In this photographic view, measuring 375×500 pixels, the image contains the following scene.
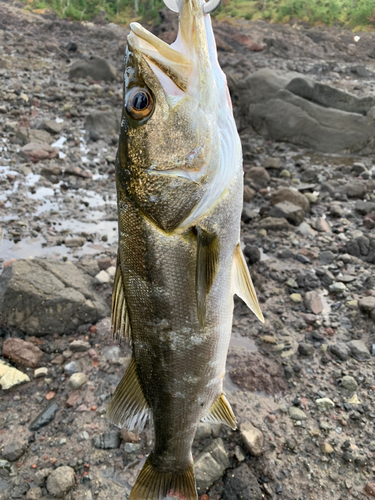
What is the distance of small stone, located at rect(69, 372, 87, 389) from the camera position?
359 cm

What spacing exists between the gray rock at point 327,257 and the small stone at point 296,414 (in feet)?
9.42

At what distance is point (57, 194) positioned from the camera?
731cm

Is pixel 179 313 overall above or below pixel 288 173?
above

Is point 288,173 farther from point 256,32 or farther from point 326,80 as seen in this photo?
point 256,32

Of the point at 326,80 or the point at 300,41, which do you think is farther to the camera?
the point at 300,41

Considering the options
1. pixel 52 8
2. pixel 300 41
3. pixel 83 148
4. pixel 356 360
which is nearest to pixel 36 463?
pixel 356 360

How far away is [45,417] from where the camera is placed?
3.33 metres

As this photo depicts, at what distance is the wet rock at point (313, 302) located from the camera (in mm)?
4793

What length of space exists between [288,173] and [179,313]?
7.81 metres

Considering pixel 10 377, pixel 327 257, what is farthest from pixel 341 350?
pixel 10 377

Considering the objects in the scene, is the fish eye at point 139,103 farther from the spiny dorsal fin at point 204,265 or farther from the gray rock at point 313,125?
the gray rock at point 313,125

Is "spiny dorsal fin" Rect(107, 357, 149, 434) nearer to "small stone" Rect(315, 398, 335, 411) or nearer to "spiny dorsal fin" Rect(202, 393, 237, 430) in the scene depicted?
"spiny dorsal fin" Rect(202, 393, 237, 430)

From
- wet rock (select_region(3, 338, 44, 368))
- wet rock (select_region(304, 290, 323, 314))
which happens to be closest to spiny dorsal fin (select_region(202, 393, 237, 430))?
wet rock (select_region(3, 338, 44, 368))

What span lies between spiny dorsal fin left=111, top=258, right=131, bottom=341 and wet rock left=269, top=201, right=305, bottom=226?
204 inches
